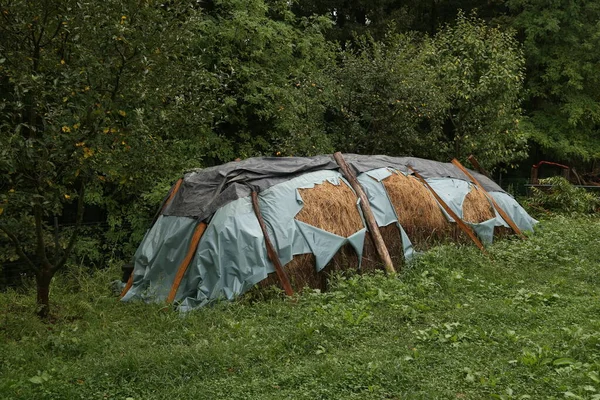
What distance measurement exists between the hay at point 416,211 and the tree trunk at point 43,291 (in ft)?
17.3

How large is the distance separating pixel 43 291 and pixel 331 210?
4.04 meters

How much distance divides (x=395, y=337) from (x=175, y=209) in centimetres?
416

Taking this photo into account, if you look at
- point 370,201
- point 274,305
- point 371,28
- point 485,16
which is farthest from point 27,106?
point 485,16

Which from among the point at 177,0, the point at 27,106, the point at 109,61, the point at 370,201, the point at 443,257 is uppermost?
the point at 177,0

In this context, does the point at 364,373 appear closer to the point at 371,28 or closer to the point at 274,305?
the point at 274,305

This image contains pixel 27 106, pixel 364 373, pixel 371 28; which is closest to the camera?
pixel 364 373

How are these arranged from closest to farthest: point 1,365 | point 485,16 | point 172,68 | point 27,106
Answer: point 1,365 → point 27,106 → point 172,68 → point 485,16

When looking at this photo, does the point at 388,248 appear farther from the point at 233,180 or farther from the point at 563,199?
the point at 563,199

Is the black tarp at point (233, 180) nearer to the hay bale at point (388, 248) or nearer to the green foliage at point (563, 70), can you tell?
the hay bale at point (388, 248)

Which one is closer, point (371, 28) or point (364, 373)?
point (364, 373)

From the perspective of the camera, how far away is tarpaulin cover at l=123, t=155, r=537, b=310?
8352 mm

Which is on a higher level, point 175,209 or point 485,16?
point 485,16

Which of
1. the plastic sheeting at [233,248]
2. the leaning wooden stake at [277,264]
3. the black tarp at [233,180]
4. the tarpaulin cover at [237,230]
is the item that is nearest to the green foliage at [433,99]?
the black tarp at [233,180]

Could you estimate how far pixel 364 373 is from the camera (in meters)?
5.55
